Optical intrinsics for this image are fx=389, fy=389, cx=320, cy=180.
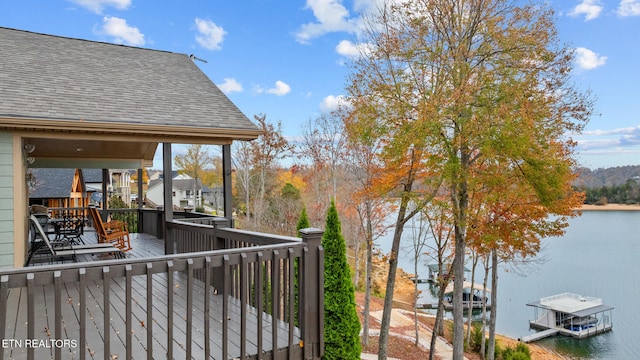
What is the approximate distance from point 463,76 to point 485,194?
4042 mm

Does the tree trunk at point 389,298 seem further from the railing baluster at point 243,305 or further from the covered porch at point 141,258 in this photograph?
the railing baluster at point 243,305

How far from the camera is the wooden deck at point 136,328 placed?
2.84 meters

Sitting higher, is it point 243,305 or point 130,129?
point 130,129

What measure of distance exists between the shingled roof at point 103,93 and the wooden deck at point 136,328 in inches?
98.1

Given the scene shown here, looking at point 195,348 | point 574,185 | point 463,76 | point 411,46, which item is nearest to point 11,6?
point 411,46

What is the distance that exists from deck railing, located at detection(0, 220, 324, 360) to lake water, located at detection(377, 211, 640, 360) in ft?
45.8

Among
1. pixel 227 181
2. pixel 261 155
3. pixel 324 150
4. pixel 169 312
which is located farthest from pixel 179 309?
pixel 261 155

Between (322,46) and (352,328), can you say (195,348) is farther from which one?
(322,46)

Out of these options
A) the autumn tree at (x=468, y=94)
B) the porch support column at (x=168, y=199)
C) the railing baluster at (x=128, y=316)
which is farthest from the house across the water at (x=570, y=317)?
the railing baluster at (x=128, y=316)

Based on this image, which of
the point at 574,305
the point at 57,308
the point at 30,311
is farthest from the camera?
the point at 574,305

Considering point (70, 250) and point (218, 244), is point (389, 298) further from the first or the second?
point (70, 250)

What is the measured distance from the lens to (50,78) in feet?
22.8

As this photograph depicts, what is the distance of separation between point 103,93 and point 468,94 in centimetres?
934

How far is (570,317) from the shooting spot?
21312 millimetres
